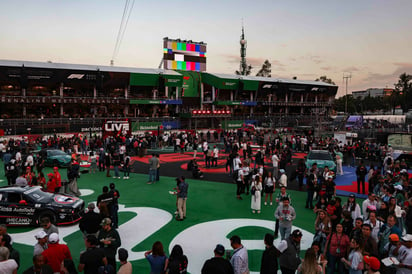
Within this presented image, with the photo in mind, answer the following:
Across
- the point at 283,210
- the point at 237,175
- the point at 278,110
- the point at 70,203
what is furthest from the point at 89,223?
the point at 278,110

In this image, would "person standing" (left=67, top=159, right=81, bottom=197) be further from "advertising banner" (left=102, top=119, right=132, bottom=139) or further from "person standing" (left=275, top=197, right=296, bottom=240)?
"advertising banner" (left=102, top=119, right=132, bottom=139)

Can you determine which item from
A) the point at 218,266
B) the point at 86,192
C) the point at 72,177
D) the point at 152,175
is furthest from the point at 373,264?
the point at 152,175

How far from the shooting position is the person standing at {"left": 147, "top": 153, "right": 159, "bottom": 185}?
15719 mm

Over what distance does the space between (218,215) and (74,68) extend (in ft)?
140

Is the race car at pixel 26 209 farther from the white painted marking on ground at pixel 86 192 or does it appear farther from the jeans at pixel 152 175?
the jeans at pixel 152 175

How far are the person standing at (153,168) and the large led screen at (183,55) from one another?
4364 cm

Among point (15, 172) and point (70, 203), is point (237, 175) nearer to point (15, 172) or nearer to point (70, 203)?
point (70, 203)

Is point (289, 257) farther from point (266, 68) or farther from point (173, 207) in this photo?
point (266, 68)

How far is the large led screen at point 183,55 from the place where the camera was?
56875 millimetres

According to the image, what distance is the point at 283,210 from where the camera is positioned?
25.7 ft

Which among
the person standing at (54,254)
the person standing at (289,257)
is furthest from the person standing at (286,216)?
the person standing at (54,254)

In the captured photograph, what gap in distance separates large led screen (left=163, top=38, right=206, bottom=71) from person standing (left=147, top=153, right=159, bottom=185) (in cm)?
4364

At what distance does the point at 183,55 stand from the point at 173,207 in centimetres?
5021

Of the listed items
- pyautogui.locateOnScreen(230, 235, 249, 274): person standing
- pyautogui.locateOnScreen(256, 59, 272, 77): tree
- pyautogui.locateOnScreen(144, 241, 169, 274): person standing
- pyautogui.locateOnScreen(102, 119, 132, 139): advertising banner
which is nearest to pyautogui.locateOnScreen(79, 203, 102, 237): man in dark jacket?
pyautogui.locateOnScreen(144, 241, 169, 274): person standing
